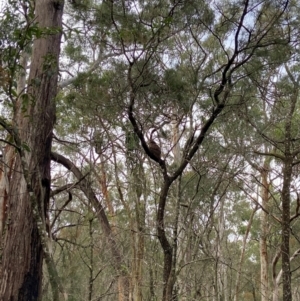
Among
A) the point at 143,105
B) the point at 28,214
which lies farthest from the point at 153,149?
the point at 28,214

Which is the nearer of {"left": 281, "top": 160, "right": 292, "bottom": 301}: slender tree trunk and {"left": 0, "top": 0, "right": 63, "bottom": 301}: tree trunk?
{"left": 0, "top": 0, "right": 63, "bottom": 301}: tree trunk

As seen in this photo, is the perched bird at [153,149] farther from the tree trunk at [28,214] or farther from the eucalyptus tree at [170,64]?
the tree trunk at [28,214]

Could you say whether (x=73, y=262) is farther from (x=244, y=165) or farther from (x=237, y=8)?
(x=237, y=8)

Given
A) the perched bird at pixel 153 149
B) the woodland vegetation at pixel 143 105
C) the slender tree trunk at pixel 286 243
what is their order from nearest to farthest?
the woodland vegetation at pixel 143 105 → the perched bird at pixel 153 149 → the slender tree trunk at pixel 286 243

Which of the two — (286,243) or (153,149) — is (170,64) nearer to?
(153,149)

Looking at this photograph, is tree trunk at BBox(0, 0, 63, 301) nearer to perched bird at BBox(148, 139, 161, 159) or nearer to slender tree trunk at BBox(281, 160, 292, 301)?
perched bird at BBox(148, 139, 161, 159)

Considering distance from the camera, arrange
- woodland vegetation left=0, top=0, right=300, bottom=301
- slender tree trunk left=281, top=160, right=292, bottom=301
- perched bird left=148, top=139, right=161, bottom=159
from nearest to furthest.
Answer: woodland vegetation left=0, top=0, right=300, bottom=301, perched bird left=148, top=139, right=161, bottom=159, slender tree trunk left=281, top=160, right=292, bottom=301

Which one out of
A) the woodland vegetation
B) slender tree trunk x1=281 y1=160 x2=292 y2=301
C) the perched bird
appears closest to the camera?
the woodland vegetation

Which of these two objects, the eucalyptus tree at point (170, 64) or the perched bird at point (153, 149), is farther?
the perched bird at point (153, 149)

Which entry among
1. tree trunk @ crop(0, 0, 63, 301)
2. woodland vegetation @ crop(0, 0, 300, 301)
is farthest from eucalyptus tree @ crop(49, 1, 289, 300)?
tree trunk @ crop(0, 0, 63, 301)

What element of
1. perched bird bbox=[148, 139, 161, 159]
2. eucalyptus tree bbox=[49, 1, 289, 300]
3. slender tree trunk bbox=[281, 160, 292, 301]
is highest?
eucalyptus tree bbox=[49, 1, 289, 300]

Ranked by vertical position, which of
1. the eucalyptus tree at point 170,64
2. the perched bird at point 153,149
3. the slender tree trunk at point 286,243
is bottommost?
the slender tree trunk at point 286,243

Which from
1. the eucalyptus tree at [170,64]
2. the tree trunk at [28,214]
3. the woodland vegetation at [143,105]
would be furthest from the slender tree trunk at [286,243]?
the tree trunk at [28,214]

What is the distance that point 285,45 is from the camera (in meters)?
3.54
